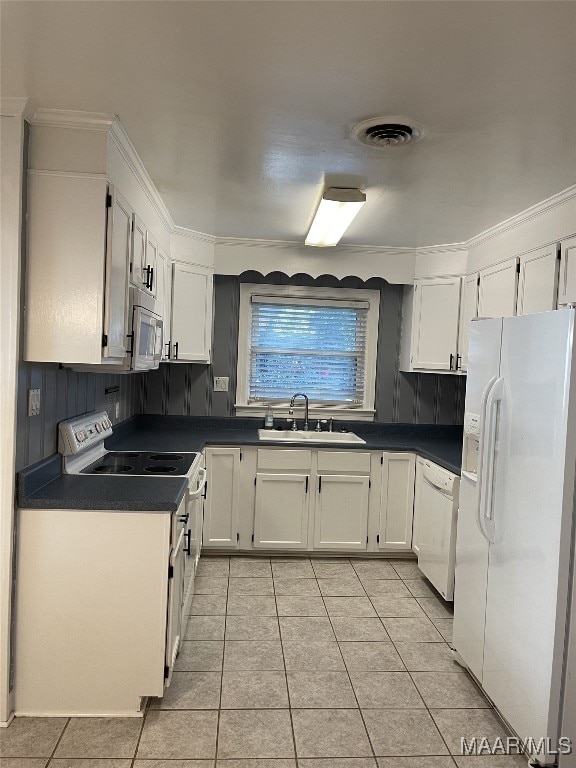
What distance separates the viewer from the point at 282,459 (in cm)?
434

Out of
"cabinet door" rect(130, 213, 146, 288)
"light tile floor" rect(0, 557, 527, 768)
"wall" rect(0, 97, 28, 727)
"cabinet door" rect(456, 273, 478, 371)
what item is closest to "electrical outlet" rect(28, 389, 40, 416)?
"wall" rect(0, 97, 28, 727)

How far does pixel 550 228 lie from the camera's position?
3.12m

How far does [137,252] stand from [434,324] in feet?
7.81

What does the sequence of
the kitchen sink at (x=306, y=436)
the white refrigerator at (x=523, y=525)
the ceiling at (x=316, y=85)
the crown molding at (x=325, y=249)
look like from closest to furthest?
1. the ceiling at (x=316, y=85)
2. the white refrigerator at (x=523, y=525)
3. the kitchen sink at (x=306, y=436)
4. the crown molding at (x=325, y=249)

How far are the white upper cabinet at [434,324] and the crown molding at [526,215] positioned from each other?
381 millimetres

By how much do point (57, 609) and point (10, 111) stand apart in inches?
75.3

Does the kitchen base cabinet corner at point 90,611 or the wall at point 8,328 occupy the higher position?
the wall at point 8,328

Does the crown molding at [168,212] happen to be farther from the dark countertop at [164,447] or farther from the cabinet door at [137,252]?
the dark countertop at [164,447]

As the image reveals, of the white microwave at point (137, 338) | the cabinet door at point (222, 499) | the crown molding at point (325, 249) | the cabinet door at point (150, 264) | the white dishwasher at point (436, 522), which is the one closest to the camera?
the white microwave at point (137, 338)

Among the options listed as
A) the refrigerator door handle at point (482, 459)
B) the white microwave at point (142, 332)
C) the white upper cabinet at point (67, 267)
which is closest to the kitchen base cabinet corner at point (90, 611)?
the white upper cabinet at point (67, 267)

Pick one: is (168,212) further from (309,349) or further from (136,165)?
(309,349)

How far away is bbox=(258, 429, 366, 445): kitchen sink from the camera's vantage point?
442 cm

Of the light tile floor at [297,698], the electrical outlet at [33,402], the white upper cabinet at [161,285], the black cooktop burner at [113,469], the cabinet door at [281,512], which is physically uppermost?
the white upper cabinet at [161,285]

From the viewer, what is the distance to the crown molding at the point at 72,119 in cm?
232
